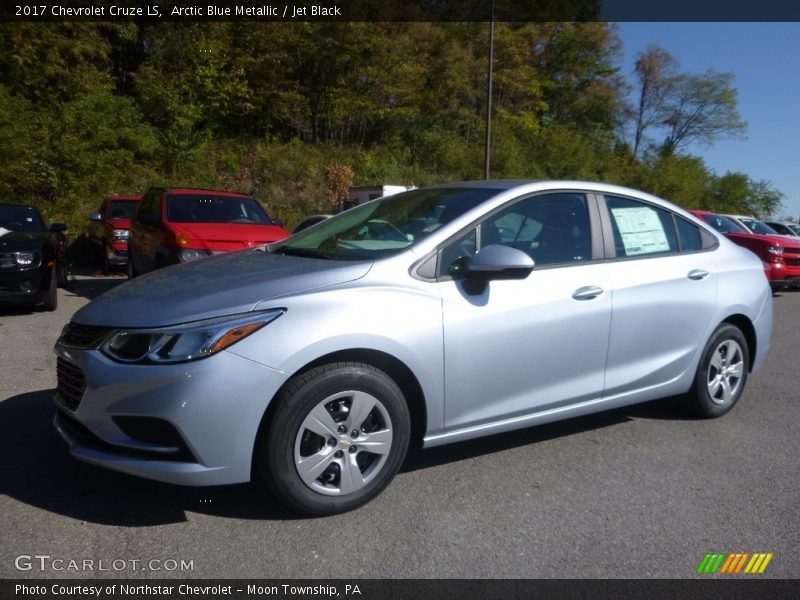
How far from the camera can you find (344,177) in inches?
1049

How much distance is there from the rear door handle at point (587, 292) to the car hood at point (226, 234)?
5.47m

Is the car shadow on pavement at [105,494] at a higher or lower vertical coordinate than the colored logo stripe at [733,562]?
higher

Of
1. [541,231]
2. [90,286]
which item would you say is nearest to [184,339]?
[541,231]

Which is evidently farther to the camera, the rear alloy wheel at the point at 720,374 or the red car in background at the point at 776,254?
the red car in background at the point at 776,254

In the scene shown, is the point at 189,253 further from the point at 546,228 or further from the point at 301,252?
the point at 546,228

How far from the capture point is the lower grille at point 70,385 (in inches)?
128

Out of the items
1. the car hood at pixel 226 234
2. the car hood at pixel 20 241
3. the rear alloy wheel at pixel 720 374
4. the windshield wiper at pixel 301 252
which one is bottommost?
the rear alloy wheel at pixel 720 374

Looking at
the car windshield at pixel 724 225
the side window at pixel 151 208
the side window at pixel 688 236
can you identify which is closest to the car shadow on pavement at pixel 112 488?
the side window at pixel 688 236

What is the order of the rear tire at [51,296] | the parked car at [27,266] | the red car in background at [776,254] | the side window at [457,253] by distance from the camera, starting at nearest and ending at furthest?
the side window at [457,253], the parked car at [27,266], the rear tire at [51,296], the red car in background at [776,254]

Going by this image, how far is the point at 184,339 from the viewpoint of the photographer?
3064 millimetres

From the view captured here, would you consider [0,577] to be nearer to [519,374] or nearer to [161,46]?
[519,374]

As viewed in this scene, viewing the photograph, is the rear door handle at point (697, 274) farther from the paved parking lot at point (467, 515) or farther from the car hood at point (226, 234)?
the car hood at point (226, 234)
